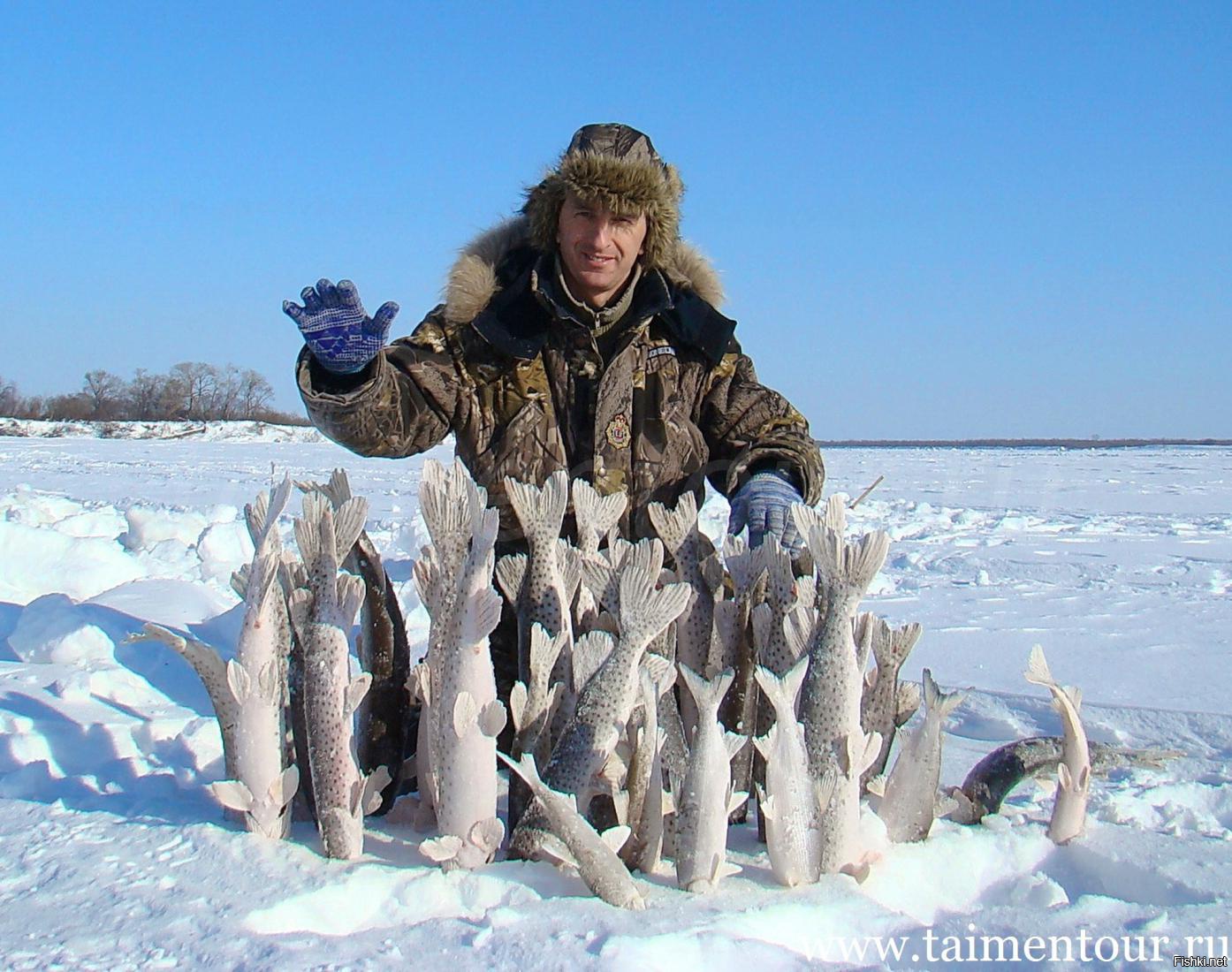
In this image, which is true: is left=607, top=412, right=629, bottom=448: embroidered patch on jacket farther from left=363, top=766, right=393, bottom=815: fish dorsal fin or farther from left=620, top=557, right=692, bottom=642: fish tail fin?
left=363, top=766, right=393, bottom=815: fish dorsal fin

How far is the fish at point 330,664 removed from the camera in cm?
210

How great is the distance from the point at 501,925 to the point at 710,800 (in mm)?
479

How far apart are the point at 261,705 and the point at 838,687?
1.26 metres

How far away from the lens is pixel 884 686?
94.5 inches

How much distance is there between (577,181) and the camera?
3.24 metres

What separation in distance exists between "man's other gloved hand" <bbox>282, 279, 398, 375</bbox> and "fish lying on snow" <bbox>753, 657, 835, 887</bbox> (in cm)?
137

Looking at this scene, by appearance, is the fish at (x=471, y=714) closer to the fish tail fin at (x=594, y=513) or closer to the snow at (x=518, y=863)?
the snow at (x=518, y=863)

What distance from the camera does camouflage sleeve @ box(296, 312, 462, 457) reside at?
9.05 ft

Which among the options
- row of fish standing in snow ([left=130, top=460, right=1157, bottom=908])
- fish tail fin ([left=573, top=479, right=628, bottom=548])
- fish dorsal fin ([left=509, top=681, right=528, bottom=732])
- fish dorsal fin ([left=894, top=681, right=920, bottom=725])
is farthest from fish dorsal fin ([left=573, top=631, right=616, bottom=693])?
fish dorsal fin ([left=894, top=681, right=920, bottom=725])

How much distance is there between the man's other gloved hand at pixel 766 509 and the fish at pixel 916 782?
57cm

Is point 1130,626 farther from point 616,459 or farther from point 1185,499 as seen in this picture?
point 1185,499

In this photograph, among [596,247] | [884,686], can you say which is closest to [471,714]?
[884,686]

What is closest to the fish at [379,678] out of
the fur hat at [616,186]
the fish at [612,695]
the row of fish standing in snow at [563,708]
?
the row of fish standing in snow at [563,708]

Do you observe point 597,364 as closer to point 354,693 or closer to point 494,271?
point 494,271
